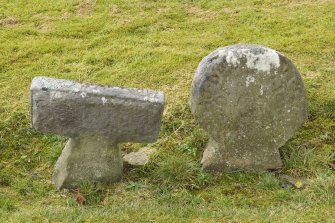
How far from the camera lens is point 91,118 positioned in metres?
5.69

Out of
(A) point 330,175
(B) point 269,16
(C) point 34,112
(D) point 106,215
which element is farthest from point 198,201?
(B) point 269,16

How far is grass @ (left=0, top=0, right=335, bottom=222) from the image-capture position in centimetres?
567

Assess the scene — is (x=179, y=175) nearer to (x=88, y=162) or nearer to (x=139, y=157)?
(x=139, y=157)

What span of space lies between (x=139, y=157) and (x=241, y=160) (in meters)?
1.27

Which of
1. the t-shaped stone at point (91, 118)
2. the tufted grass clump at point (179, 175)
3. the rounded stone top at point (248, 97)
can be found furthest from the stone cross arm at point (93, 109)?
the rounded stone top at point (248, 97)

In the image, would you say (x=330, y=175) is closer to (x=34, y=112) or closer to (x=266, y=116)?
(x=266, y=116)

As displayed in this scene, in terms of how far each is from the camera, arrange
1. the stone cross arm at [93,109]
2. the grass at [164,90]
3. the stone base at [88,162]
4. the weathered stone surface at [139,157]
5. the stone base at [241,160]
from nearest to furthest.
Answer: the stone cross arm at [93,109] → the grass at [164,90] → the stone base at [88,162] → the stone base at [241,160] → the weathered stone surface at [139,157]

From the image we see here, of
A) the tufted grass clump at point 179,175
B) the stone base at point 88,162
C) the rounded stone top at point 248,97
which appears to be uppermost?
the rounded stone top at point 248,97

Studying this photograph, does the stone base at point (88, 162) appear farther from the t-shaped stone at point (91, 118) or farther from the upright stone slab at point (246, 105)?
the upright stone slab at point (246, 105)

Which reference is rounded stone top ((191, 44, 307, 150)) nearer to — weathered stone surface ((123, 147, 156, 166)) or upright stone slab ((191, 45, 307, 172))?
upright stone slab ((191, 45, 307, 172))

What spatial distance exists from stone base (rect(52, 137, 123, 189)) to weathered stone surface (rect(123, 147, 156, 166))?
412 mm

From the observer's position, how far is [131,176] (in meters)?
6.43

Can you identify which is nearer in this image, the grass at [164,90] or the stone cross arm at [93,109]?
the stone cross arm at [93,109]

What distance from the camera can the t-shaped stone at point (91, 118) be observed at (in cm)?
554
